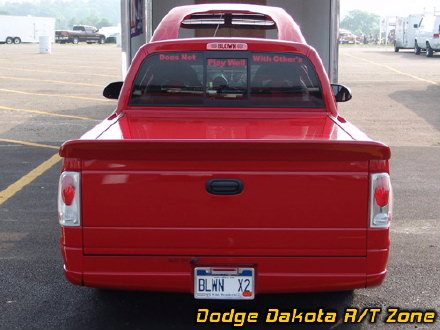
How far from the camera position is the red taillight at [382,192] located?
399 centimetres

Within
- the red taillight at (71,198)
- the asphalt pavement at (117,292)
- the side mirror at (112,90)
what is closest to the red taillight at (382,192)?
the asphalt pavement at (117,292)

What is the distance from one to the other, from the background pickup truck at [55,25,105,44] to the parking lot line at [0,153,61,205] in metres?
59.7

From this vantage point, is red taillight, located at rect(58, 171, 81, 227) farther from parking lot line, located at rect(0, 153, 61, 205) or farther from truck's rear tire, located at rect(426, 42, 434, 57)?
truck's rear tire, located at rect(426, 42, 434, 57)

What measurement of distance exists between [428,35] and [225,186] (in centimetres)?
3601

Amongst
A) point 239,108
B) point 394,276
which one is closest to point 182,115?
point 239,108

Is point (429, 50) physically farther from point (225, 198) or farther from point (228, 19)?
point (225, 198)

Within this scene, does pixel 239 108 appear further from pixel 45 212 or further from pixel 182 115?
pixel 45 212

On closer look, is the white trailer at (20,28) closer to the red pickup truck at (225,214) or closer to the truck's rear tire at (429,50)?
the truck's rear tire at (429,50)

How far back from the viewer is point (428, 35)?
3766 cm

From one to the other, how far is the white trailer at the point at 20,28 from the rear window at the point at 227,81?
59433 mm

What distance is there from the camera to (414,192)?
8.30 m

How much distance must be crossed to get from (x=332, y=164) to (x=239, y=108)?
1.70 metres

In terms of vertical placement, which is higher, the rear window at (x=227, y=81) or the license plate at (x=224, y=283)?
the rear window at (x=227, y=81)

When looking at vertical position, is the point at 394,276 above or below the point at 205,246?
below
